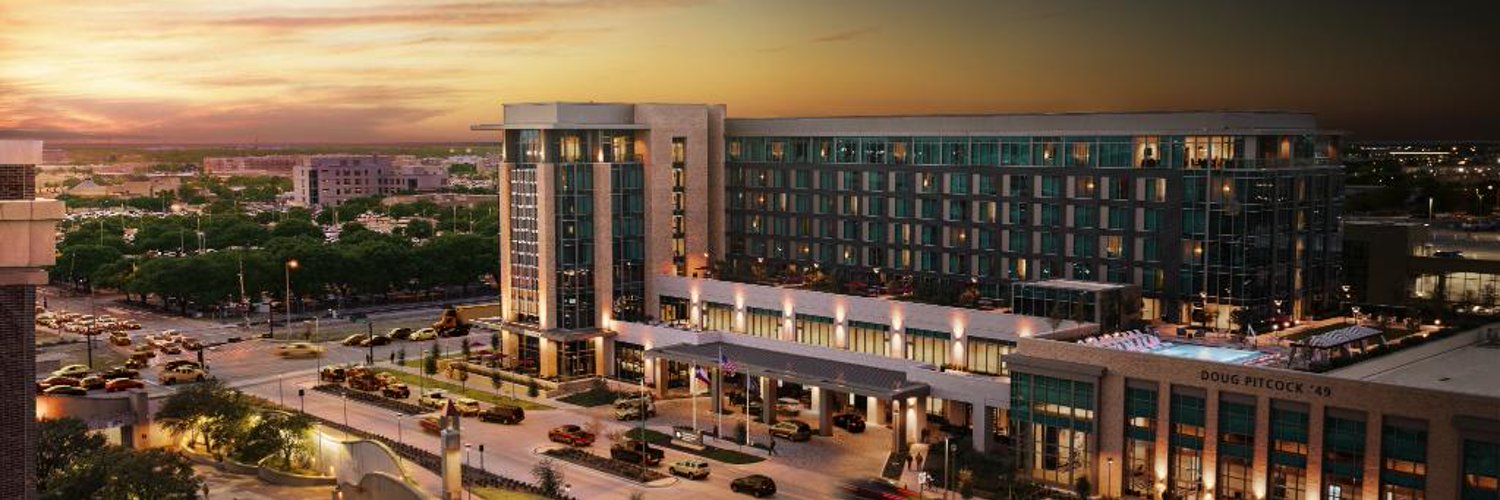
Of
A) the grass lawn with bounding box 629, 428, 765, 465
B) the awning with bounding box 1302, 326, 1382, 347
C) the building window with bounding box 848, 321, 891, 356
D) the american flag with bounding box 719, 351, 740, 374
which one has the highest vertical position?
the awning with bounding box 1302, 326, 1382, 347

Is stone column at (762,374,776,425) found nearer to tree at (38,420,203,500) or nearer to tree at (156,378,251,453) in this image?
tree at (156,378,251,453)

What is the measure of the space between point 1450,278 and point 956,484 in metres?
57.2

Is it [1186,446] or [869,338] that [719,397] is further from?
[1186,446]

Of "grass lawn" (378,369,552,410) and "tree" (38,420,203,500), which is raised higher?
"tree" (38,420,203,500)

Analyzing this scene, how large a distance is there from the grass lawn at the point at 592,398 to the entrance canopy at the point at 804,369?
4598 mm

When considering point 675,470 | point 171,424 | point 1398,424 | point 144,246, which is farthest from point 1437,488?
point 144,246

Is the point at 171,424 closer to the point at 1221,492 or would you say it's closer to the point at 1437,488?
the point at 1221,492

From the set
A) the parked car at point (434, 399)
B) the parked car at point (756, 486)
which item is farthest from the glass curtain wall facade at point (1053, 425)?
the parked car at point (434, 399)

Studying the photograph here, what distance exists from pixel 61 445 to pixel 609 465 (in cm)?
2954

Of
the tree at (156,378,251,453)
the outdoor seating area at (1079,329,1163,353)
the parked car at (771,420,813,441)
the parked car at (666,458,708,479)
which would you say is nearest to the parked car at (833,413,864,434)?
the parked car at (771,420,813,441)

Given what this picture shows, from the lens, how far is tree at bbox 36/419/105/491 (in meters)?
65.2

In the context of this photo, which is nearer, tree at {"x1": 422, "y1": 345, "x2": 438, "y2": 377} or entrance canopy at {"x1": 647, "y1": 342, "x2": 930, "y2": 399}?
entrance canopy at {"x1": 647, "y1": 342, "x2": 930, "y2": 399}

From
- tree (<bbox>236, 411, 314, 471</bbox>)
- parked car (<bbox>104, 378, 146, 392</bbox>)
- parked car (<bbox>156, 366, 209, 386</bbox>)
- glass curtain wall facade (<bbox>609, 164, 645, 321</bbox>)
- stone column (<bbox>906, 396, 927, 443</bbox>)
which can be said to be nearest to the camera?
tree (<bbox>236, 411, 314, 471</bbox>)

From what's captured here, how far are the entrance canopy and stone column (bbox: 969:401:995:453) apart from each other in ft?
12.8
